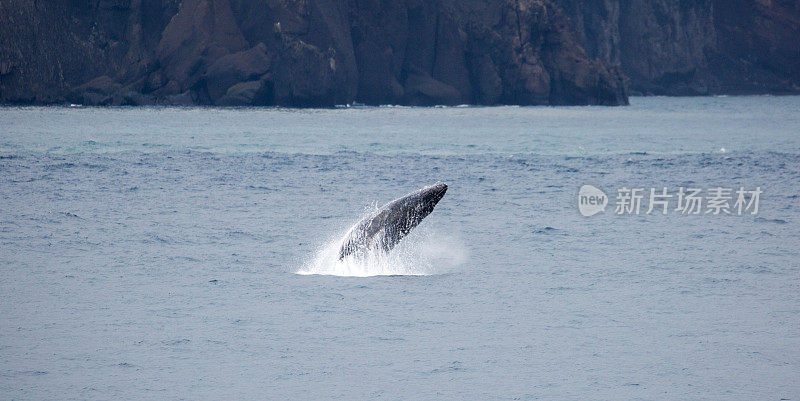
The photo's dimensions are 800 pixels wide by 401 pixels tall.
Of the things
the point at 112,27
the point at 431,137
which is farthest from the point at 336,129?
the point at 112,27

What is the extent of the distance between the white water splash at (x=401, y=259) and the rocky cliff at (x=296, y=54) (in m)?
117

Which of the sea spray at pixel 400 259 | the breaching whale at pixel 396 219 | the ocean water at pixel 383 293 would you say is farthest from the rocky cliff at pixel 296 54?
the breaching whale at pixel 396 219

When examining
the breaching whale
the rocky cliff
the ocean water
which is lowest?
the ocean water

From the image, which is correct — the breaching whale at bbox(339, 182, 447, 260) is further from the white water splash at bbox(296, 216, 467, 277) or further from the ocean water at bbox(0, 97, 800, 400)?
the ocean water at bbox(0, 97, 800, 400)

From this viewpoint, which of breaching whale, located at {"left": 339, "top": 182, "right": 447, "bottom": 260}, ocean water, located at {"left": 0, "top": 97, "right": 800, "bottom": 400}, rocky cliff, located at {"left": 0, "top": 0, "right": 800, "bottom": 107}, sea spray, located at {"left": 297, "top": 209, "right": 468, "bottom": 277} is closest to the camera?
ocean water, located at {"left": 0, "top": 97, "right": 800, "bottom": 400}

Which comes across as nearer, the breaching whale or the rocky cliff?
the breaching whale

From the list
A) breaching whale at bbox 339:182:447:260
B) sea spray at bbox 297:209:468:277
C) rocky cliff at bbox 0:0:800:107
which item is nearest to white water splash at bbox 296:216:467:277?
sea spray at bbox 297:209:468:277

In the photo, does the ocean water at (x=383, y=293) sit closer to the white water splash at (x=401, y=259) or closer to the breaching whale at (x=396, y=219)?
the white water splash at (x=401, y=259)

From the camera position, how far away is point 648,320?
57.7ft

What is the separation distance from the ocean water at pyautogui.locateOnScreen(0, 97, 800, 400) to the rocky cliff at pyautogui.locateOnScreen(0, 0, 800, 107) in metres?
103

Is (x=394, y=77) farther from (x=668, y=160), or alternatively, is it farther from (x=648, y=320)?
(x=648, y=320)

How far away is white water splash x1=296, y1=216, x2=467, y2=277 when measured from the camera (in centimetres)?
2100

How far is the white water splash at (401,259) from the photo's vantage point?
2100 centimetres

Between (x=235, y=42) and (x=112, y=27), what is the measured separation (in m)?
30.3
